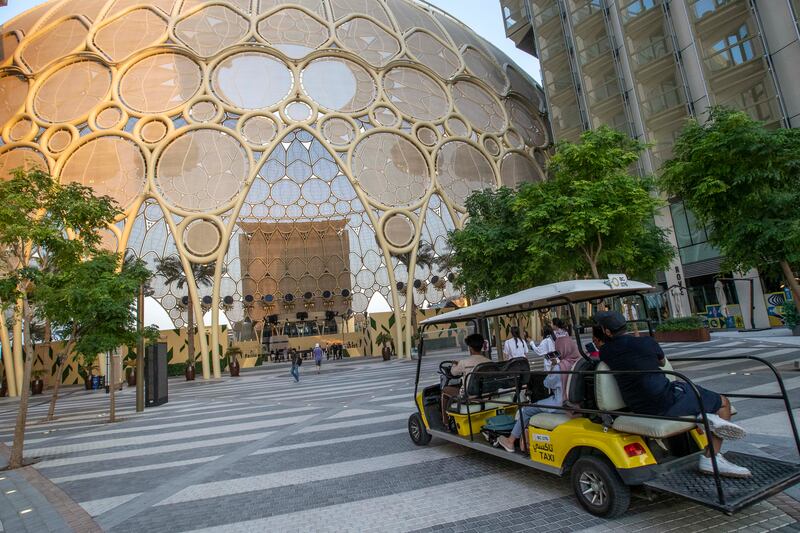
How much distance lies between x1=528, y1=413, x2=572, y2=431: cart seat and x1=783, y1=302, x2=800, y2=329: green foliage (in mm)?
19613

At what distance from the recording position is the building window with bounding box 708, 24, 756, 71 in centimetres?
2470

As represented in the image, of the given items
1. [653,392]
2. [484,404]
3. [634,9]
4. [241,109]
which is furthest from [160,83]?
[653,392]

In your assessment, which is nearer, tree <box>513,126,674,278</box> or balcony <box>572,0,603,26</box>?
tree <box>513,126,674,278</box>

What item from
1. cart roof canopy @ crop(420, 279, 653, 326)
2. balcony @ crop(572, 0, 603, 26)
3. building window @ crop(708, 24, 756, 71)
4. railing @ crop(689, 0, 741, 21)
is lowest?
cart roof canopy @ crop(420, 279, 653, 326)

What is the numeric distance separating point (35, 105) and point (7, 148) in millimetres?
3396

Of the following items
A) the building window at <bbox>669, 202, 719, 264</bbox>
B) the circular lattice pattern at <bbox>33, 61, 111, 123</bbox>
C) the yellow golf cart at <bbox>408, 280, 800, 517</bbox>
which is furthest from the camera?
the circular lattice pattern at <bbox>33, 61, 111, 123</bbox>

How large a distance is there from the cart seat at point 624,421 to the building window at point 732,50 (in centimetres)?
2929

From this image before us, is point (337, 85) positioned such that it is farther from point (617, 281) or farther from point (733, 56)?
point (617, 281)

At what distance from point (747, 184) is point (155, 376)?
18.2 meters

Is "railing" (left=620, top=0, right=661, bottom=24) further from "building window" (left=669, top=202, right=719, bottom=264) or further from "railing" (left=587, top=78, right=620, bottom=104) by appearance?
"building window" (left=669, top=202, right=719, bottom=264)

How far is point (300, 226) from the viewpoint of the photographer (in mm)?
58625

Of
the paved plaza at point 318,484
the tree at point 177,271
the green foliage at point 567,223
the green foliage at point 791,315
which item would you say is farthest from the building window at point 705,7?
the tree at point 177,271

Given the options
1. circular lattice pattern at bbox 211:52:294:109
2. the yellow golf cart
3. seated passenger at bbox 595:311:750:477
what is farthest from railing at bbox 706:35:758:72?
seated passenger at bbox 595:311:750:477

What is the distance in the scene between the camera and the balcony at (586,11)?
32.4m
